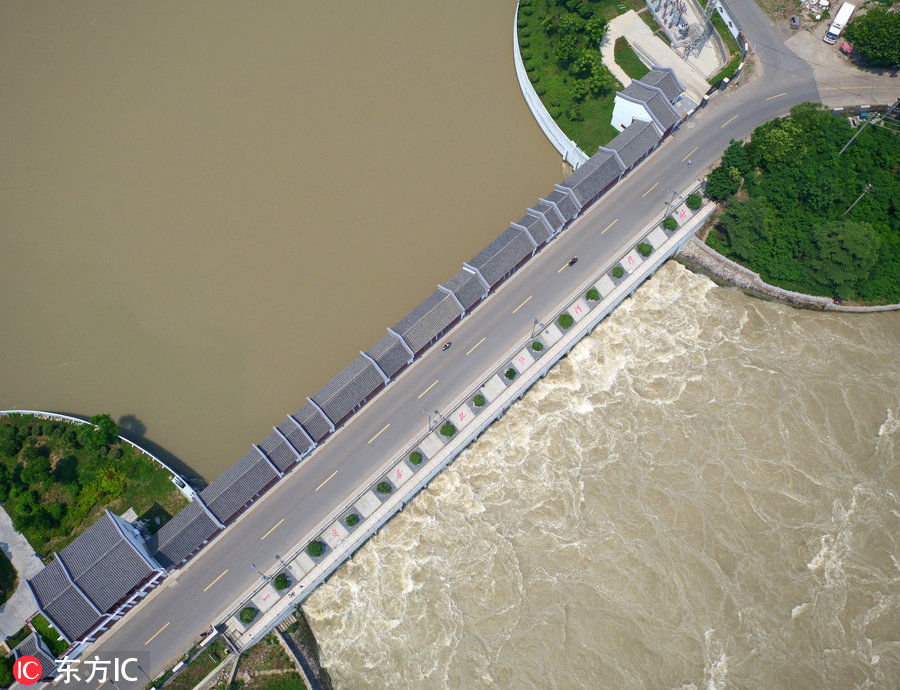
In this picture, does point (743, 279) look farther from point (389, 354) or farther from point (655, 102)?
point (389, 354)

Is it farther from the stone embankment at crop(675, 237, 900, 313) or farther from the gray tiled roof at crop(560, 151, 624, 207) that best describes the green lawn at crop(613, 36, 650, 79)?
the stone embankment at crop(675, 237, 900, 313)

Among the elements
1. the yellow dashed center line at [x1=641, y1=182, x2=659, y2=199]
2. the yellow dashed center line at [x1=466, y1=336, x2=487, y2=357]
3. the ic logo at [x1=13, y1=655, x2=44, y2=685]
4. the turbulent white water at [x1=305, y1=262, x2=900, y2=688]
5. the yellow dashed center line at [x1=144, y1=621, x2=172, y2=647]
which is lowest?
the turbulent white water at [x1=305, y1=262, x2=900, y2=688]

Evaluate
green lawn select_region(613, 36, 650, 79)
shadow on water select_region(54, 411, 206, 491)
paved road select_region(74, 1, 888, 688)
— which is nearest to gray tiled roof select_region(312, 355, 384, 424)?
paved road select_region(74, 1, 888, 688)

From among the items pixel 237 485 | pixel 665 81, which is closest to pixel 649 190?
pixel 665 81

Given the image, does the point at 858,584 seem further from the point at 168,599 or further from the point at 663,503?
the point at 168,599

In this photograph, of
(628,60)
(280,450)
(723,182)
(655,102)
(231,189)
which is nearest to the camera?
(280,450)

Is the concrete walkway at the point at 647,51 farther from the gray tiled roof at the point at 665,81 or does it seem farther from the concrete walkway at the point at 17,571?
the concrete walkway at the point at 17,571
